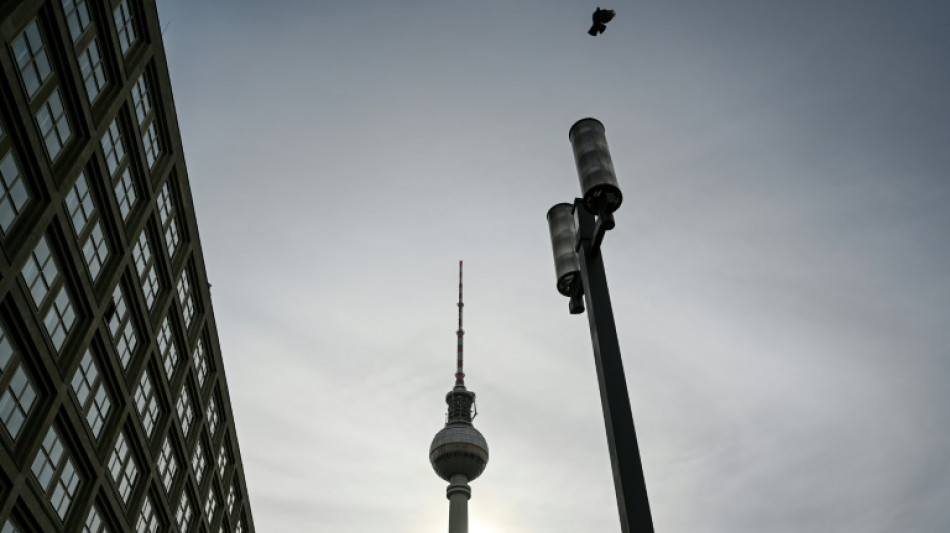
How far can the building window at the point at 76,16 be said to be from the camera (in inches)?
1086

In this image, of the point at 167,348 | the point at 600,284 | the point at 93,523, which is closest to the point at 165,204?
the point at 167,348

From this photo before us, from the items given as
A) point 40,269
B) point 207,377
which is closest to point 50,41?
point 40,269

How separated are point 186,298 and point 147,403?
7.04m

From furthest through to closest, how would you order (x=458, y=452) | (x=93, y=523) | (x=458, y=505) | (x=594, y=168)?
(x=458, y=452), (x=458, y=505), (x=93, y=523), (x=594, y=168)

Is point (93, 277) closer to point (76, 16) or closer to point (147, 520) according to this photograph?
point (76, 16)

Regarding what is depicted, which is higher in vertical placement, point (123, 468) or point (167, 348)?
point (167, 348)

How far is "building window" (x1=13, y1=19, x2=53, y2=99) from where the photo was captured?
24.7m

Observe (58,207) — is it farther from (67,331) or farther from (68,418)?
(68,418)

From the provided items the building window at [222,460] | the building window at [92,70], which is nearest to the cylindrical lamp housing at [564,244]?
the building window at [92,70]

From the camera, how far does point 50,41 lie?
1038 inches

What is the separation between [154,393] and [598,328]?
3483 centimetres

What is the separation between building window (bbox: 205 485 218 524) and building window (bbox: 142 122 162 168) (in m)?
21.2

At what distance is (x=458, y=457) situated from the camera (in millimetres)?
144625

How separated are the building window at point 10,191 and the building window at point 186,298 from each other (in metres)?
15.3
